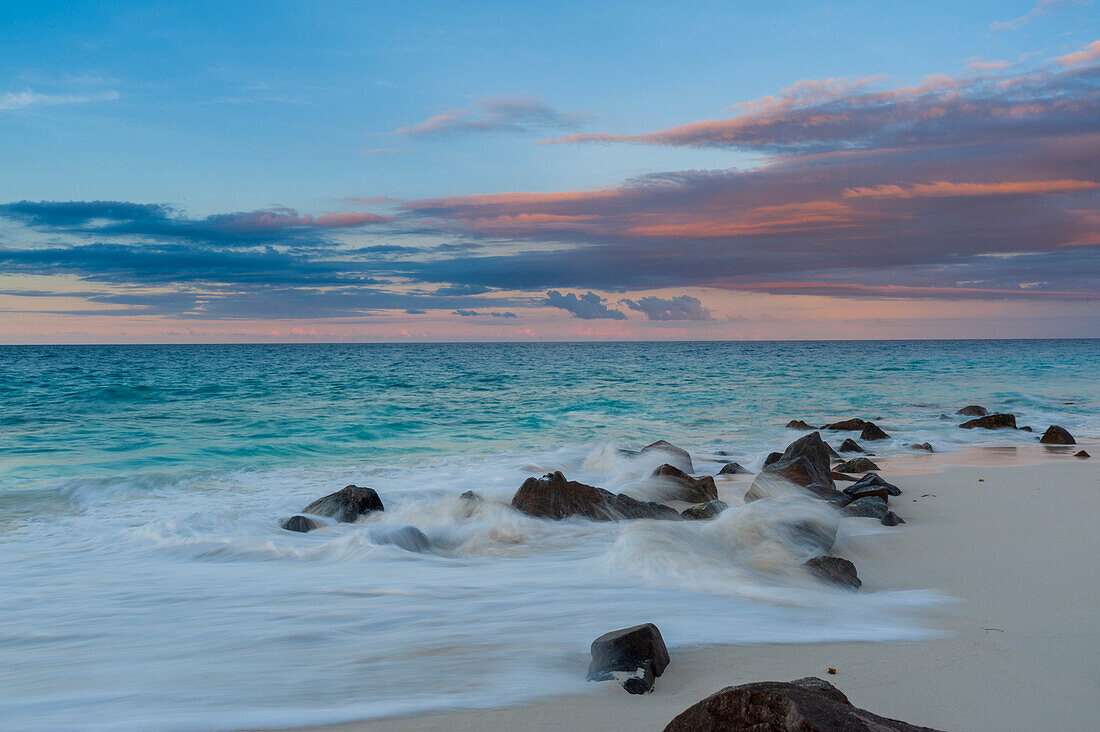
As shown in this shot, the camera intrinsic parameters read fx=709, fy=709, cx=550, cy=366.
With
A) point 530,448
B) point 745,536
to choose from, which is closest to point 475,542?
point 745,536

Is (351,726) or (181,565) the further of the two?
(181,565)

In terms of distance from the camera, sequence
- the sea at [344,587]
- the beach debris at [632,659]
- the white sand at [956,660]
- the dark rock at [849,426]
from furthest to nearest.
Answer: the dark rock at [849,426]
the sea at [344,587]
the beach debris at [632,659]
the white sand at [956,660]

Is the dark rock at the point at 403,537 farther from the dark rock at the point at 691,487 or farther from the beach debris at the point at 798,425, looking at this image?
the beach debris at the point at 798,425

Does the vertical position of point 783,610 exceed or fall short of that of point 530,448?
it exceeds it

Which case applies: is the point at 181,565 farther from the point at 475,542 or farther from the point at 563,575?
the point at 563,575

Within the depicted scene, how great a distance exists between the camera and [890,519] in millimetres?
6422

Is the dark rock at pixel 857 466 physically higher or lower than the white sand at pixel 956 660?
lower

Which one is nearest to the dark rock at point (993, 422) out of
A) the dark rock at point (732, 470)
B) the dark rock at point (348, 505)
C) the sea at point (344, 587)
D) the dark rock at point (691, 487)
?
the sea at point (344, 587)

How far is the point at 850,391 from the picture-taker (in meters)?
27.0

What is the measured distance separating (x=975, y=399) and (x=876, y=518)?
19889mm

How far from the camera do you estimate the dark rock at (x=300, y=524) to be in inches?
265

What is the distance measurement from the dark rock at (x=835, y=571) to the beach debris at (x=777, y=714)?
106 inches

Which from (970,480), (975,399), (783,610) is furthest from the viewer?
(975,399)

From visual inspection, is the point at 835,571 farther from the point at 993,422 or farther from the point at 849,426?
the point at 993,422
